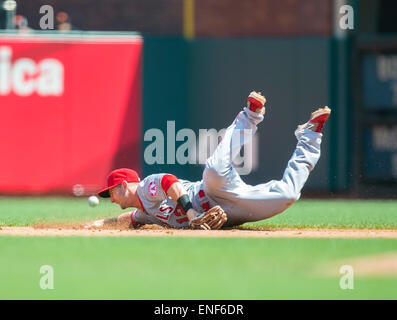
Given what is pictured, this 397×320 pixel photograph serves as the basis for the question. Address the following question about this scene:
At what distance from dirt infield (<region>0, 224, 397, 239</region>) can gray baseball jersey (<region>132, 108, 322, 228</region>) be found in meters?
0.18

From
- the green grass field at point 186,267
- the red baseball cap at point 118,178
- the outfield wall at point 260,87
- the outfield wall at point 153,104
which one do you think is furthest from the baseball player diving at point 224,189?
the outfield wall at point 260,87

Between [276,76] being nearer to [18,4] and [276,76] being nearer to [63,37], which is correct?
[63,37]

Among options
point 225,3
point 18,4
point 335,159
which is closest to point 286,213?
point 335,159

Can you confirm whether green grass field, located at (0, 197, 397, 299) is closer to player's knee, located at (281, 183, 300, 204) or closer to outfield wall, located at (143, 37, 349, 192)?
player's knee, located at (281, 183, 300, 204)

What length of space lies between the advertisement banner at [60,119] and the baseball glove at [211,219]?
5829 mm

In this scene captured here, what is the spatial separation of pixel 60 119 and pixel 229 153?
21.1 ft

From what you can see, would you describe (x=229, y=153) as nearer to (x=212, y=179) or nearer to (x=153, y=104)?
(x=212, y=179)

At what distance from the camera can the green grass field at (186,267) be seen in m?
4.43

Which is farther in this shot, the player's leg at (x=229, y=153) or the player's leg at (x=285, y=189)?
the player's leg at (x=285, y=189)

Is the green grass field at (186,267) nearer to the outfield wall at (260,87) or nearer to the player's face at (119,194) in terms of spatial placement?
the player's face at (119,194)

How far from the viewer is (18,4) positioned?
1759 cm

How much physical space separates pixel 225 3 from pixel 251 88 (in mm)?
3443

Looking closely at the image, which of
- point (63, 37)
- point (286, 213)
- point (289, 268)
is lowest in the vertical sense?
point (286, 213)
